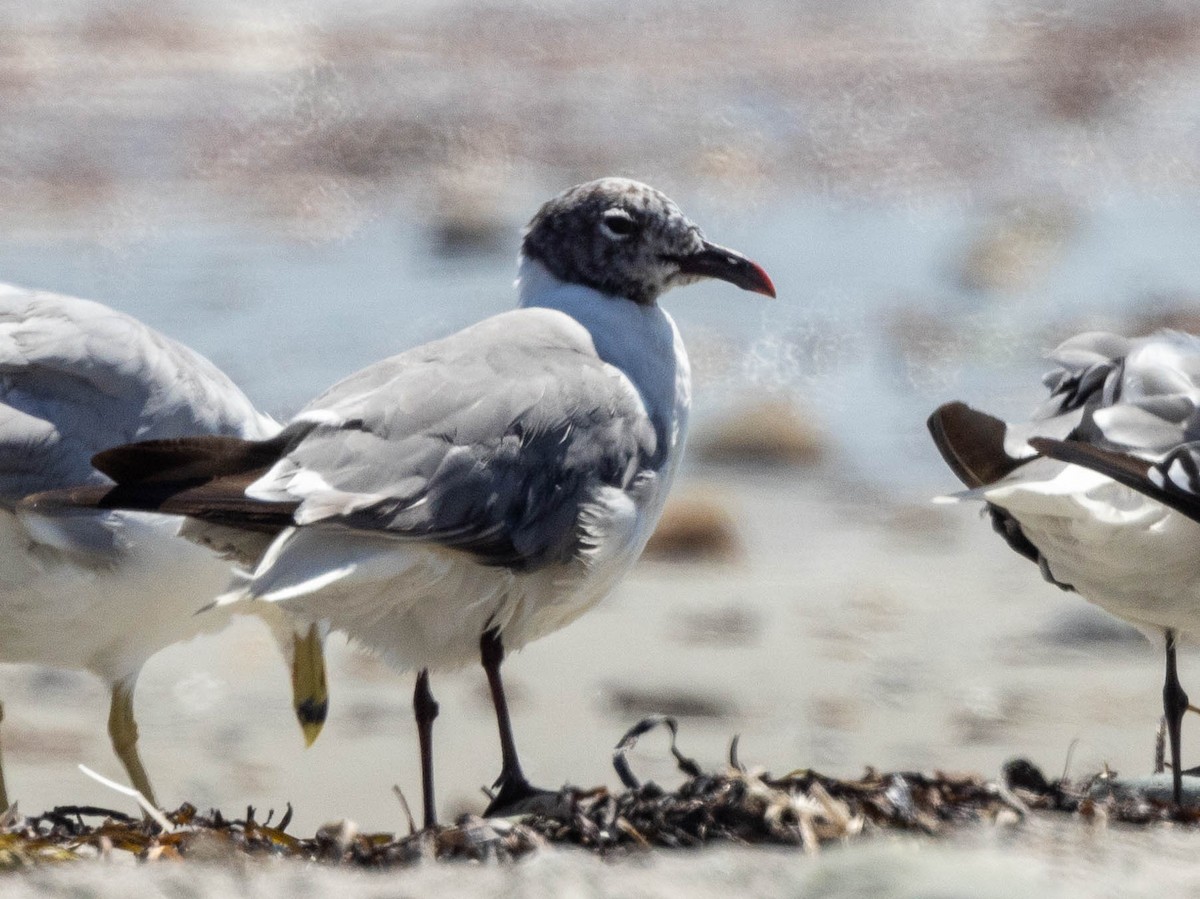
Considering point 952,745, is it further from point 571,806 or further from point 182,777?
point 571,806

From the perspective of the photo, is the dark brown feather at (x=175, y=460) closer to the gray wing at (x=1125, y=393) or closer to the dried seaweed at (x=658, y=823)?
the dried seaweed at (x=658, y=823)

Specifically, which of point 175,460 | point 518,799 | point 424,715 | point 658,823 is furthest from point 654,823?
point 175,460

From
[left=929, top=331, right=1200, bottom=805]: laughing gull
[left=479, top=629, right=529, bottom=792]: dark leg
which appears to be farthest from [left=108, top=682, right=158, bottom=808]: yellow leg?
[left=929, top=331, right=1200, bottom=805]: laughing gull

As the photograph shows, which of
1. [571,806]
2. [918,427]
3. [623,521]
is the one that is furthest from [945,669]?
[571,806]

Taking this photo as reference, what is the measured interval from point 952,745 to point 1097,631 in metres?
1.05

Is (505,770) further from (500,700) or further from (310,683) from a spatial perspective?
(310,683)

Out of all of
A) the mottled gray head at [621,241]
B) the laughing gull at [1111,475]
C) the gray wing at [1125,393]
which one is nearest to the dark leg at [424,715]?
the mottled gray head at [621,241]

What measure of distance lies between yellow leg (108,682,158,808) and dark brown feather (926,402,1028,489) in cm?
195

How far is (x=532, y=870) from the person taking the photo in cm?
351

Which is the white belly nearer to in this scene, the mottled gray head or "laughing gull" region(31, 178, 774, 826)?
"laughing gull" region(31, 178, 774, 826)

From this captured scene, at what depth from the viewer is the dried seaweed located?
370 cm

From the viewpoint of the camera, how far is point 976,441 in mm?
4527

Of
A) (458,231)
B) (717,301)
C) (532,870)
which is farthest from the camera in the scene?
(458,231)

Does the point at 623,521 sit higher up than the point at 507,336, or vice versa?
the point at 507,336
